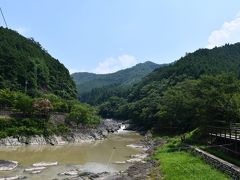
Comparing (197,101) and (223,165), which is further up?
(197,101)

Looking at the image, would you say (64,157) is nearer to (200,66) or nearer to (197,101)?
(197,101)

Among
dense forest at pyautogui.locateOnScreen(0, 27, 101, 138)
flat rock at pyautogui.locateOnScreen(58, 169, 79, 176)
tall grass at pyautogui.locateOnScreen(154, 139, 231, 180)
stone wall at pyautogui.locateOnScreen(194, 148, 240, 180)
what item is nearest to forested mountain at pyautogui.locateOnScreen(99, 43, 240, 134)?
tall grass at pyautogui.locateOnScreen(154, 139, 231, 180)

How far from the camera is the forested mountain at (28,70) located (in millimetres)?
128875

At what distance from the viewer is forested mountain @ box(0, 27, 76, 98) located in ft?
423

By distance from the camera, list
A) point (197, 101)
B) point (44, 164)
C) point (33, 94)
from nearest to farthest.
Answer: point (44, 164) < point (197, 101) < point (33, 94)

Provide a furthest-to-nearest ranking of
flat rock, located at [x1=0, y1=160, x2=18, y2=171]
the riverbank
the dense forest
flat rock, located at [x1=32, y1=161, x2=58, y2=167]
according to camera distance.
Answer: the dense forest < the riverbank < flat rock, located at [x1=32, y1=161, x2=58, y2=167] < flat rock, located at [x1=0, y1=160, x2=18, y2=171]

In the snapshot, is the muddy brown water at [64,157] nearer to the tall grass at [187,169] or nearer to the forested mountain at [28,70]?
the tall grass at [187,169]

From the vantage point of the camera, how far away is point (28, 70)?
5551 inches

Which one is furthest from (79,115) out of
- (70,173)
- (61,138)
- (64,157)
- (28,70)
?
(28,70)

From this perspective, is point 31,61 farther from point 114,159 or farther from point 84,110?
point 114,159

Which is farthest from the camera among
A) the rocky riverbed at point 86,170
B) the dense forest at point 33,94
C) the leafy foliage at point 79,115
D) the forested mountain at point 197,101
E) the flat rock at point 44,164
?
the leafy foliage at point 79,115

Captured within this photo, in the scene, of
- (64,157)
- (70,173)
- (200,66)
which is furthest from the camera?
(200,66)

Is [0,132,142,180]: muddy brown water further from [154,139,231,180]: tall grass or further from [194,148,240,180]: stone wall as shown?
[194,148,240,180]: stone wall

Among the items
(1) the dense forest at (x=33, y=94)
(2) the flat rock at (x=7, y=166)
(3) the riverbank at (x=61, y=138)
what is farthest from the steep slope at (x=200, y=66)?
(2) the flat rock at (x=7, y=166)
